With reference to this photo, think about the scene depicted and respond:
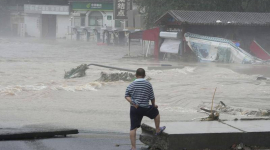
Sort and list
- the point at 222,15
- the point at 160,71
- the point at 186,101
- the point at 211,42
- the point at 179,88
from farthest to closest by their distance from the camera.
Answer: the point at 222,15, the point at 211,42, the point at 160,71, the point at 179,88, the point at 186,101

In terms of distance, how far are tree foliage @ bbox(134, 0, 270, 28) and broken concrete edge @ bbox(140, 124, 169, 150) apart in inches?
1164

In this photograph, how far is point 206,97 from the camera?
15.1 metres

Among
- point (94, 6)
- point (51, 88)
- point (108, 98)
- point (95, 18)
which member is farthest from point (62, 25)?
point (108, 98)

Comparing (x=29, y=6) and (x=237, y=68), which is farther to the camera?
(x=29, y=6)

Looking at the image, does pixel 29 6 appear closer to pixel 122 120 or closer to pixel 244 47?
pixel 244 47

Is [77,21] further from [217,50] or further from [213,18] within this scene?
[217,50]

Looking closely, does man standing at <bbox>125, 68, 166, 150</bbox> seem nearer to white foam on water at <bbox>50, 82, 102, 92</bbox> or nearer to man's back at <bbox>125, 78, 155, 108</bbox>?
man's back at <bbox>125, 78, 155, 108</bbox>

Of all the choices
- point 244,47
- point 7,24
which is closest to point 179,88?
point 244,47

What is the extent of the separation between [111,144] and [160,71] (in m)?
15.2

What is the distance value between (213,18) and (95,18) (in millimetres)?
34180

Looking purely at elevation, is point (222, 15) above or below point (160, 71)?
above

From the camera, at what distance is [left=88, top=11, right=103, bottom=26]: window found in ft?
208

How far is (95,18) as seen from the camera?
6353 cm

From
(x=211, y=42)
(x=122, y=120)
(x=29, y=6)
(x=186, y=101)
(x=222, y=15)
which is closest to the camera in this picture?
(x=122, y=120)
